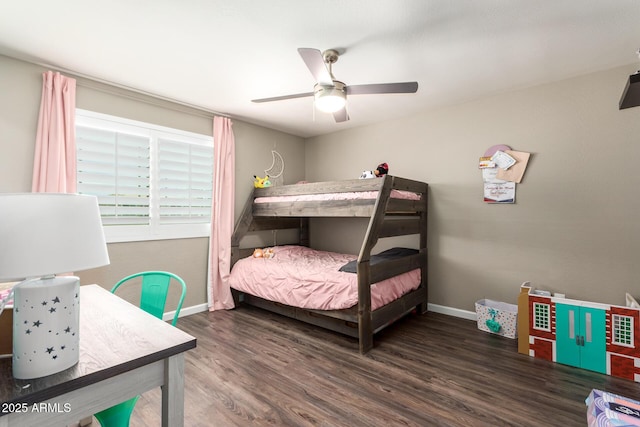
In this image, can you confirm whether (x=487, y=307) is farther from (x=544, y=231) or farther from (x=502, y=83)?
(x=502, y=83)

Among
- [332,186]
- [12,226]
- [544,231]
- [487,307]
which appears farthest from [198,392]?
[544,231]

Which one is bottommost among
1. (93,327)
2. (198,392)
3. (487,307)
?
(198,392)

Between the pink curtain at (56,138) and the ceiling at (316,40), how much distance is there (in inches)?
7.3

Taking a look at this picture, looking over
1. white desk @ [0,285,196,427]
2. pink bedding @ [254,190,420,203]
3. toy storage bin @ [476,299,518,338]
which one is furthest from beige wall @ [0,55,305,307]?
toy storage bin @ [476,299,518,338]

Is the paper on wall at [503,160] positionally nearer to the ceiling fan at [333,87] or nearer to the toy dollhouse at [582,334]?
the toy dollhouse at [582,334]

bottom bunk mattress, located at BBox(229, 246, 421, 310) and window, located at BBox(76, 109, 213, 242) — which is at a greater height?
window, located at BBox(76, 109, 213, 242)

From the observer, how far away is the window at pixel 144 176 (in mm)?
2734

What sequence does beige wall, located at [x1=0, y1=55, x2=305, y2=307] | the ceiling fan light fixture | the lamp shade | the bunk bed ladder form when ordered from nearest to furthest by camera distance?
the lamp shade
the ceiling fan light fixture
beige wall, located at [x1=0, y1=55, x2=305, y2=307]
the bunk bed ladder

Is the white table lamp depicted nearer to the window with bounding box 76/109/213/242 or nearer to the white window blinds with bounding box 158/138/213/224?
the window with bounding box 76/109/213/242

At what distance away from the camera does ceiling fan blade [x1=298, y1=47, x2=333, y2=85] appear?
1.68 metres

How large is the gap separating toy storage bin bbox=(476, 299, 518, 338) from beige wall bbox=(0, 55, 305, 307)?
2983mm

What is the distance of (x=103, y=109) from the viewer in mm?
2777

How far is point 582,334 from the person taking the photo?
2219mm

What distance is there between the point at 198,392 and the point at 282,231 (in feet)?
8.61
